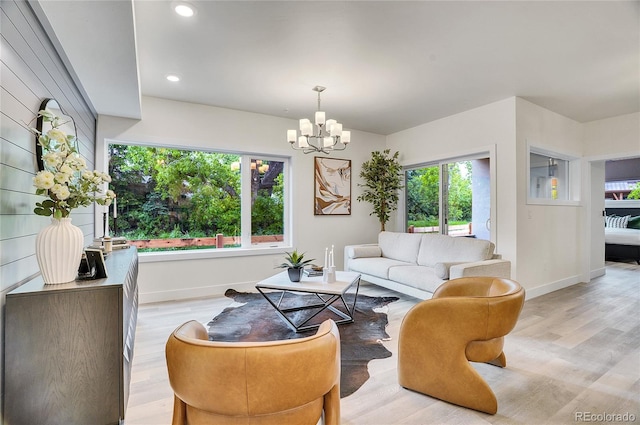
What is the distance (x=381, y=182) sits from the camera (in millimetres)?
5602

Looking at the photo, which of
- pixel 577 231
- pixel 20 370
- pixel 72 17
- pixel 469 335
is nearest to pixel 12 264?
pixel 20 370

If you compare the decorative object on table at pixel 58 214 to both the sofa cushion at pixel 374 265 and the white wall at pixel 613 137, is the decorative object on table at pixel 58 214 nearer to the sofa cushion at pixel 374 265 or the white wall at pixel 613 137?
the sofa cushion at pixel 374 265

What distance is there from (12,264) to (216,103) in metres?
3.27

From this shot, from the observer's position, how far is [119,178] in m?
4.14

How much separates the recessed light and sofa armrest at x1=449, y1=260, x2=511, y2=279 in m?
3.37

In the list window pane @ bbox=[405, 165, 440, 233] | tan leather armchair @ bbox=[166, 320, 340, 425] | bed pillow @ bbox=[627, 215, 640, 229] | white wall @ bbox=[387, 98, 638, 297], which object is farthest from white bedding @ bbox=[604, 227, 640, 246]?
tan leather armchair @ bbox=[166, 320, 340, 425]

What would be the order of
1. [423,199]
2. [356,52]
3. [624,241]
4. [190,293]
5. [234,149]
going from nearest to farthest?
1. [356,52]
2. [190,293]
3. [234,149]
4. [423,199]
5. [624,241]

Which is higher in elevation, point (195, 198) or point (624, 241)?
point (195, 198)

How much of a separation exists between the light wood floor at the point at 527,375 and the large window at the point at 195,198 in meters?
1.10

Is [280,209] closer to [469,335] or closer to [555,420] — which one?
[469,335]

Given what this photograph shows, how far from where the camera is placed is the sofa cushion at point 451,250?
3.78 meters

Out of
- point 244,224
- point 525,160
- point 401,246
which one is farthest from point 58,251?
point 525,160

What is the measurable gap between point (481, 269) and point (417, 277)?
0.72 m

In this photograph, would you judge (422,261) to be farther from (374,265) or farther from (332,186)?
(332,186)
